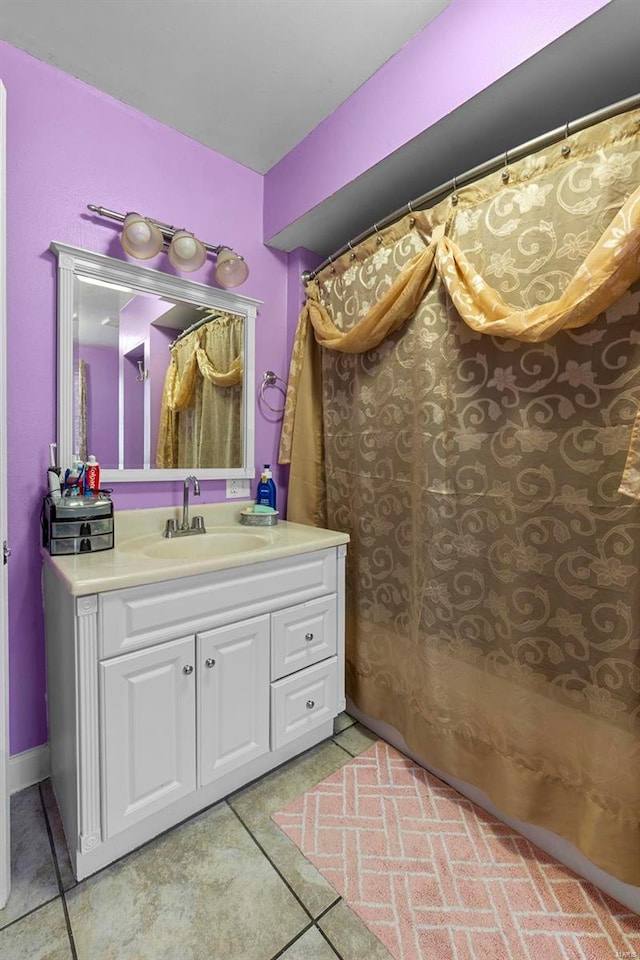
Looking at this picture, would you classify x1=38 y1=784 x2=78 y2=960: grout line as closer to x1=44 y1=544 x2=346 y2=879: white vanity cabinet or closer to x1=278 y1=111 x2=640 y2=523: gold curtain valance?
x1=44 y1=544 x2=346 y2=879: white vanity cabinet

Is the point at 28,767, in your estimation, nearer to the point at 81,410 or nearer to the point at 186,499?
the point at 186,499

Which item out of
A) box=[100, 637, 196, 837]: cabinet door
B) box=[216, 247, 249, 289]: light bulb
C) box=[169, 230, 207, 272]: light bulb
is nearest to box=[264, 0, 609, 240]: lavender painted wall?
box=[216, 247, 249, 289]: light bulb

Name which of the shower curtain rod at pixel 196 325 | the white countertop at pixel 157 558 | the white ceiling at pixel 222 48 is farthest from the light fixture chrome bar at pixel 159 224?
the white countertop at pixel 157 558

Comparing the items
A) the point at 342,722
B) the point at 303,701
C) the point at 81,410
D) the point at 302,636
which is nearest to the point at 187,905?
the point at 303,701

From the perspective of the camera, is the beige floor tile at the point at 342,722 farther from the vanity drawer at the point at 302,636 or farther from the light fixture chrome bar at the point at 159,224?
the light fixture chrome bar at the point at 159,224

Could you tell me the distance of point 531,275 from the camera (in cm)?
115

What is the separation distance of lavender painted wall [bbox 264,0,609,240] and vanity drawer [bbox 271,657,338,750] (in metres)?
1.82

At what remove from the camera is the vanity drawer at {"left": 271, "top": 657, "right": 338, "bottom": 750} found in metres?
1.42

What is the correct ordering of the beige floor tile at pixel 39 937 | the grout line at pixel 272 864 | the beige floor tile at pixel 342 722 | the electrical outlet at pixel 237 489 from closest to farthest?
1. the beige floor tile at pixel 39 937
2. the grout line at pixel 272 864
3. the beige floor tile at pixel 342 722
4. the electrical outlet at pixel 237 489

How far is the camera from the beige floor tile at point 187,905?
948mm

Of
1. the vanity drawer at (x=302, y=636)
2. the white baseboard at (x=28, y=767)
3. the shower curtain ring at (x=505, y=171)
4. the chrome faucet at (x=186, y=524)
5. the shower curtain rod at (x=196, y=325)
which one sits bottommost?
the white baseboard at (x=28, y=767)

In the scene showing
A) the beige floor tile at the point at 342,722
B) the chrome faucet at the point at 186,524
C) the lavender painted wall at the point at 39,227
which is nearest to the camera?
the lavender painted wall at the point at 39,227

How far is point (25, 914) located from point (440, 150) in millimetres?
2460

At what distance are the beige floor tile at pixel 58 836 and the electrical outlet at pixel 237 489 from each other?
1212 millimetres
